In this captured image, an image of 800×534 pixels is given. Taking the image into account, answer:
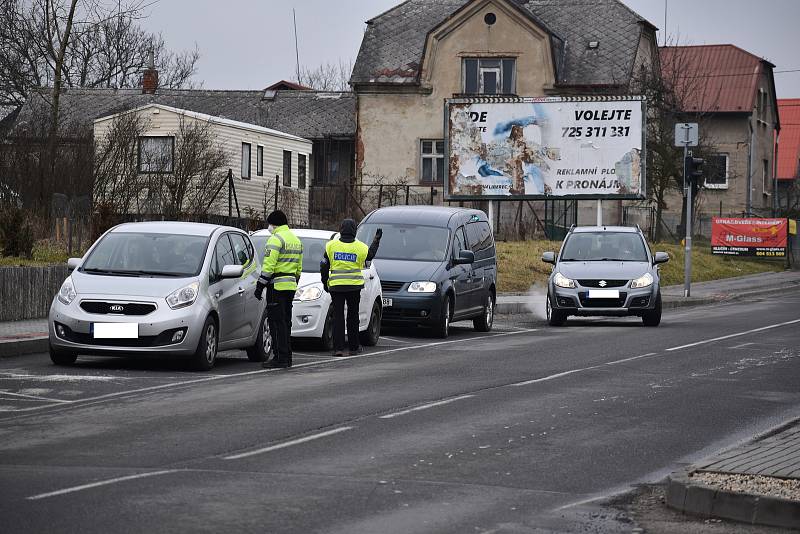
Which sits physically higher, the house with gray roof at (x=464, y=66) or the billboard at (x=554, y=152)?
the house with gray roof at (x=464, y=66)

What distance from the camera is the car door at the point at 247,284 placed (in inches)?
Result: 696

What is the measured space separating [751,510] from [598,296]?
18.3 metres

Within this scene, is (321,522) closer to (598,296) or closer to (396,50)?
(598,296)

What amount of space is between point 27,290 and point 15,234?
2.13m

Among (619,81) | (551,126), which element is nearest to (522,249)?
(551,126)

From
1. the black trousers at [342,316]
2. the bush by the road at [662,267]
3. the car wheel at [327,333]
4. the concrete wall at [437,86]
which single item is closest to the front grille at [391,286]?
the car wheel at [327,333]

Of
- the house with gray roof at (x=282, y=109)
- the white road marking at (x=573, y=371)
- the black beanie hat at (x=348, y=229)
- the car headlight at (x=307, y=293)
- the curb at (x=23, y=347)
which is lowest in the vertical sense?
the white road marking at (x=573, y=371)

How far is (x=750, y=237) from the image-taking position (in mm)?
54500

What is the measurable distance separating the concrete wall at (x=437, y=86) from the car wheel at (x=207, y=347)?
38450mm

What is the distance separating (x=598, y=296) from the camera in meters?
26.4

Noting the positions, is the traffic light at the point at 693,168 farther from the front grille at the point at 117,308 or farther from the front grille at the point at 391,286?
the front grille at the point at 117,308

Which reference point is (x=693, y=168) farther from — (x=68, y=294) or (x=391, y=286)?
(x=68, y=294)

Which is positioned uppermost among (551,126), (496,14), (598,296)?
(496,14)

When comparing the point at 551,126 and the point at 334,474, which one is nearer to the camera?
the point at 334,474
